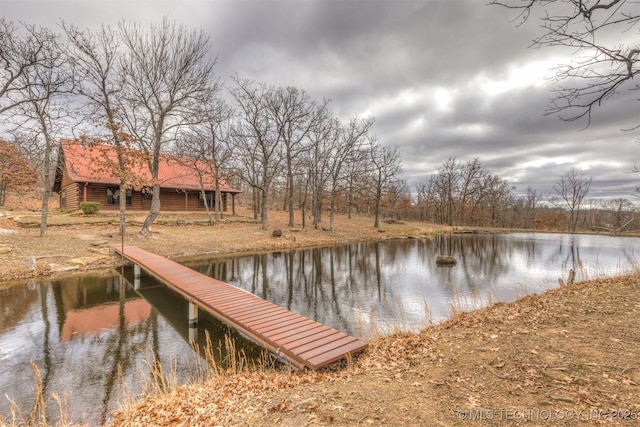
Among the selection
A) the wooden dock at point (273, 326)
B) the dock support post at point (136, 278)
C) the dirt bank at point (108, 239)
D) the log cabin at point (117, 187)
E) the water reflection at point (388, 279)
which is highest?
the log cabin at point (117, 187)

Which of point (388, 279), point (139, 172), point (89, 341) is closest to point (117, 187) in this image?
point (139, 172)

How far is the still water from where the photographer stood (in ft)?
18.1

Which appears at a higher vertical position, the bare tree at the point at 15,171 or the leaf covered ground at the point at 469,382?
the bare tree at the point at 15,171

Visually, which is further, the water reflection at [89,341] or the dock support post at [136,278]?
the dock support post at [136,278]

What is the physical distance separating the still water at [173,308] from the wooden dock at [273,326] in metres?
0.85

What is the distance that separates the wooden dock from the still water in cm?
85

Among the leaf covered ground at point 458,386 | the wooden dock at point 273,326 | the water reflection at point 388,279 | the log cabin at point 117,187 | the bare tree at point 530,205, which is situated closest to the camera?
the leaf covered ground at point 458,386

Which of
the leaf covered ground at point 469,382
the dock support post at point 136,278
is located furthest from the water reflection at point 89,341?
the leaf covered ground at point 469,382

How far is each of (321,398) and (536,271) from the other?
16.6 m

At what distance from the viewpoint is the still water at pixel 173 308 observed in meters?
5.51

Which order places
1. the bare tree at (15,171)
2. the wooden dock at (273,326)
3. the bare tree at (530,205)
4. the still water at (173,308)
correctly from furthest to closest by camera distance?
the bare tree at (530,205) → the bare tree at (15,171) → the still water at (173,308) → the wooden dock at (273,326)

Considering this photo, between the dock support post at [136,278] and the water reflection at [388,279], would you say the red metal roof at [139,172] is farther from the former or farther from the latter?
the water reflection at [388,279]

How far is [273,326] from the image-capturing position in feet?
20.9

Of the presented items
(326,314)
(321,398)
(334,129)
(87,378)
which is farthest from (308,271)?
(334,129)
